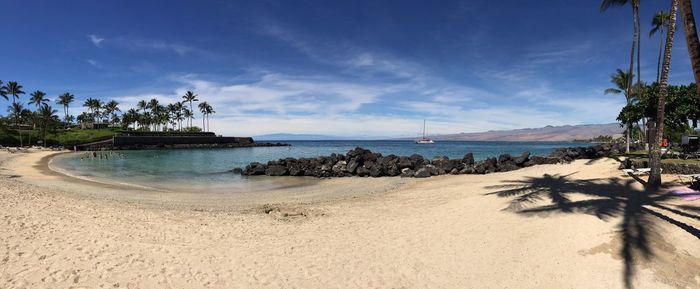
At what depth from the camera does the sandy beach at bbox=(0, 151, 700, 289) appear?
733 cm

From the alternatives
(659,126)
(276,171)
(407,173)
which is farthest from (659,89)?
(276,171)

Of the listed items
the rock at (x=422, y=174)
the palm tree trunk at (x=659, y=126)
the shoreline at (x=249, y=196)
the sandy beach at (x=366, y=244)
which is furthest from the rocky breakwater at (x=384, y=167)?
the sandy beach at (x=366, y=244)

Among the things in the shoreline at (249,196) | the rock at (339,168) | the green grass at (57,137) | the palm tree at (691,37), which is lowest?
the shoreline at (249,196)

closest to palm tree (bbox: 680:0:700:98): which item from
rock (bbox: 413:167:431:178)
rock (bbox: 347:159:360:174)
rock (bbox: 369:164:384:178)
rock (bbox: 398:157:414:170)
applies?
rock (bbox: 413:167:431:178)

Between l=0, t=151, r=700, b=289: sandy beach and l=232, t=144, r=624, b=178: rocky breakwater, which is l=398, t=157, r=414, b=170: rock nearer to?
l=232, t=144, r=624, b=178: rocky breakwater

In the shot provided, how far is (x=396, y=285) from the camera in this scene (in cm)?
736

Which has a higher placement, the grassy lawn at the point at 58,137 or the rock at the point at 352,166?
the grassy lawn at the point at 58,137

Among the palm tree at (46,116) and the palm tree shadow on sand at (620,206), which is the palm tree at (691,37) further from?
the palm tree at (46,116)

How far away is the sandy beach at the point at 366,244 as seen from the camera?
7.33 metres

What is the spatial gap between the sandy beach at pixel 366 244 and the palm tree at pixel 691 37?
3.94 metres

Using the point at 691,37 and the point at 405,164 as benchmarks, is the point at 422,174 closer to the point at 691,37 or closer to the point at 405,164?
the point at 405,164

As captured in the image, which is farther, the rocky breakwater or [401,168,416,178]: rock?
the rocky breakwater

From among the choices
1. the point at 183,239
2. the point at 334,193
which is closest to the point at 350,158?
the point at 334,193

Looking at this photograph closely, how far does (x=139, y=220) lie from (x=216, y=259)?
4761 millimetres
